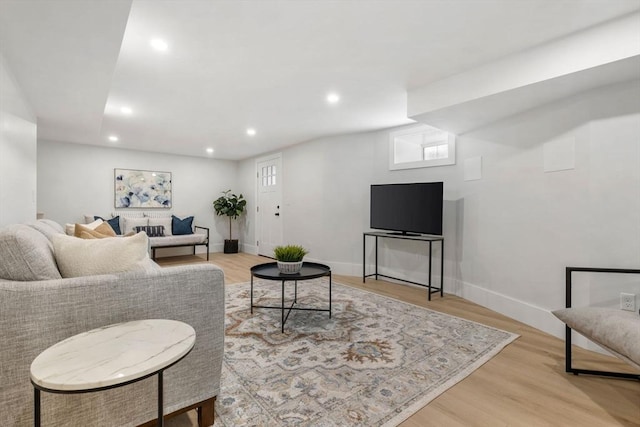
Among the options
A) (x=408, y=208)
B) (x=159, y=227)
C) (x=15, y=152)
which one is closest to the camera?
(x=15, y=152)

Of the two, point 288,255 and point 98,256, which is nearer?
point 98,256

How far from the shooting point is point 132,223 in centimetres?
589

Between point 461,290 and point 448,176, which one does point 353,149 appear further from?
point 461,290

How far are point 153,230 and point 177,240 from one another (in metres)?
0.59

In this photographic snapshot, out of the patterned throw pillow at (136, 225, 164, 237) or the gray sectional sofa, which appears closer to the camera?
the gray sectional sofa

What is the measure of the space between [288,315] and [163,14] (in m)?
2.58

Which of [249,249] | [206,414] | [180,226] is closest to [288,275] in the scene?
[206,414]

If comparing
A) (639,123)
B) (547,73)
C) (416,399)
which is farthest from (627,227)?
(416,399)

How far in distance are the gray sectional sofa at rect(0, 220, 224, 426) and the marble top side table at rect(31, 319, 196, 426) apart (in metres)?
0.13

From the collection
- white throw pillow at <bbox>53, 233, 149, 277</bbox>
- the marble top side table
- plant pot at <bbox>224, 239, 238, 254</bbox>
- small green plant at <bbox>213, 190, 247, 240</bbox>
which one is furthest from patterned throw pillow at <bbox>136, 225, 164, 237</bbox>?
the marble top side table

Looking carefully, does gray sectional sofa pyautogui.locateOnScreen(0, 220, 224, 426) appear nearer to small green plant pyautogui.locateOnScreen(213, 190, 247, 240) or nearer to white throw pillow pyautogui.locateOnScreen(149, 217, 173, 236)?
white throw pillow pyautogui.locateOnScreen(149, 217, 173, 236)

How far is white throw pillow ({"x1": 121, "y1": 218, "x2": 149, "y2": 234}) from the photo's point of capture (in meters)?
5.84

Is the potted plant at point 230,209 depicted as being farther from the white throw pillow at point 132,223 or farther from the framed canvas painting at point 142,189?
the white throw pillow at point 132,223

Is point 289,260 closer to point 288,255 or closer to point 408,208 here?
point 288,255
